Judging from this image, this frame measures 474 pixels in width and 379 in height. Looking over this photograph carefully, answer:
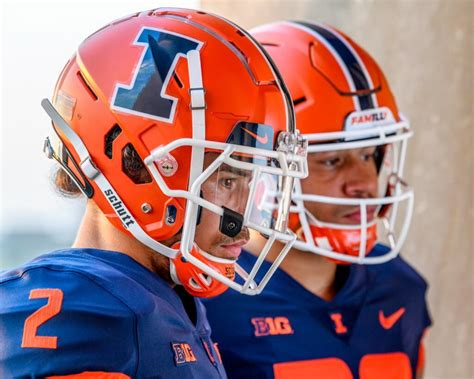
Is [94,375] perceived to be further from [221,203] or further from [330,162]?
[330,162]

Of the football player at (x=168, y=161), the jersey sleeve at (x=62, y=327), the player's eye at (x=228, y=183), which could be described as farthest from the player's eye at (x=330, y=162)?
the jersey sleeve at (x=62, y=327)

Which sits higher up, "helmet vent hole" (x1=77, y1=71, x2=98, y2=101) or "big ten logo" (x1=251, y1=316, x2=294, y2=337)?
"helmet vent hole" (x1=77, y1=71, x2=98, y2=101)

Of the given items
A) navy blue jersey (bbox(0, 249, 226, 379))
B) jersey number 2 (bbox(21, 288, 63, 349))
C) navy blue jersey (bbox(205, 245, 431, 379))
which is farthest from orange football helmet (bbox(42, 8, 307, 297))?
navy blue jersey (bbox(205, 245, 431, 379))

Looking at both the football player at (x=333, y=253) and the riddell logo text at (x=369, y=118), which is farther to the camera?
the riddell logo text at (x=369, y=118)

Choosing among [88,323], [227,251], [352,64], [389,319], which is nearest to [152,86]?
[227,251]

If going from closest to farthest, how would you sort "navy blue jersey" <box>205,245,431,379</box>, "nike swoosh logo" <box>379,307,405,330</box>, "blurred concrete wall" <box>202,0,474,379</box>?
"navy blue jersey" <box>205,245,431,379</box>
"nike swoosh logo" <box>379,307,405,330</box>
"blurred concrete wall" <box>202,0,474,379</box>

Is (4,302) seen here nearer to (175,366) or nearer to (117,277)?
(117,277)

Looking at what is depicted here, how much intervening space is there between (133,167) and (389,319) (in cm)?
95

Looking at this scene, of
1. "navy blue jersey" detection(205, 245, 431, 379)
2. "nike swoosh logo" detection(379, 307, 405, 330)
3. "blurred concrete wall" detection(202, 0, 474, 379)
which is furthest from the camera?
"blurred concrete wall" detection(202, 0, 474, 379)

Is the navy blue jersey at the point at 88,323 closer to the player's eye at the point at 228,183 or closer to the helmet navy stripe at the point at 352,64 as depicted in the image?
the player's eye at the point at 228,183

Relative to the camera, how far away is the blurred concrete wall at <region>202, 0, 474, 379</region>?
294 centimetres

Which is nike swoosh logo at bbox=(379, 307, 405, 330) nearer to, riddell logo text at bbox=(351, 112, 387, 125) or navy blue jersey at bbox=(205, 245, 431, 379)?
navy blue jersey at bbox=(205, 245, 431, 379)

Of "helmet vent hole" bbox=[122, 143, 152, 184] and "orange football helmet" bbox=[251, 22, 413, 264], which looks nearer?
"helmet vent hole" bbox=[122, 143, 152, 184]

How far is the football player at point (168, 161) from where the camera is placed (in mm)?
1561
